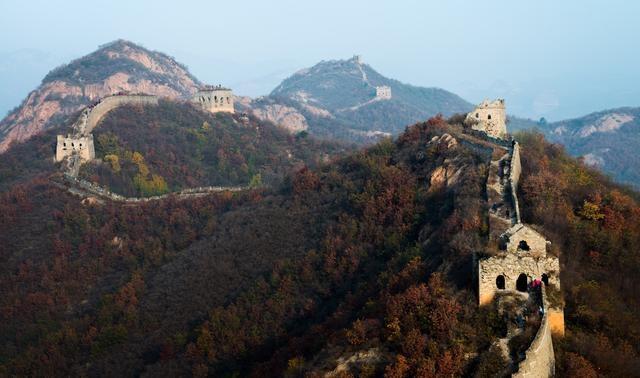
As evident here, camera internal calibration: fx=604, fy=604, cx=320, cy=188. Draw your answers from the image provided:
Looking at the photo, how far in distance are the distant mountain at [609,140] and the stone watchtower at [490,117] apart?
106 meters

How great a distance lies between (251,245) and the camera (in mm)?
44031

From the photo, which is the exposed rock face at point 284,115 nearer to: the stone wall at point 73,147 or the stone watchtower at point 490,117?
the stone wall at point 73,147

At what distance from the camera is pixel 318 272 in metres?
36.8

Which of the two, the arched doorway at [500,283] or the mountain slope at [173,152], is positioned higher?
the mountain slope at [173,152]

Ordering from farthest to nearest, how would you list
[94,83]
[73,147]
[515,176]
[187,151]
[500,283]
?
[94,83], [187,151], [73,147], [515,176], [500,283]

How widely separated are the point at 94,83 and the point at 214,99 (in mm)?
41156

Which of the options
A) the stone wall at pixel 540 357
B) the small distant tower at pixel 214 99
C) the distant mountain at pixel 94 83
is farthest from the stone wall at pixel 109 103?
the stone wall at pixel 540 357

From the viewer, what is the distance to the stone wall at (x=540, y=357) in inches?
705

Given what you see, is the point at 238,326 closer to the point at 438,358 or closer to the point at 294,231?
the point at 294,231

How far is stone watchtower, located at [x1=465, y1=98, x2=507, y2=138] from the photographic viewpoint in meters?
48.4

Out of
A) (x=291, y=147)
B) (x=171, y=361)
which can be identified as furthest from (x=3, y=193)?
(x=291, y=147)

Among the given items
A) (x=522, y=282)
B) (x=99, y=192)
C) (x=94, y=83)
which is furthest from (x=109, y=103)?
(x=522, y=282)

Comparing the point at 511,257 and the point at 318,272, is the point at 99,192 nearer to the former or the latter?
the point at 318,272

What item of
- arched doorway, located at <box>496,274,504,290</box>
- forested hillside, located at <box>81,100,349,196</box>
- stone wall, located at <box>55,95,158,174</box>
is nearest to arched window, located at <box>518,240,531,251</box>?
arched doorway, located at <box>496,274,504,290</box>
